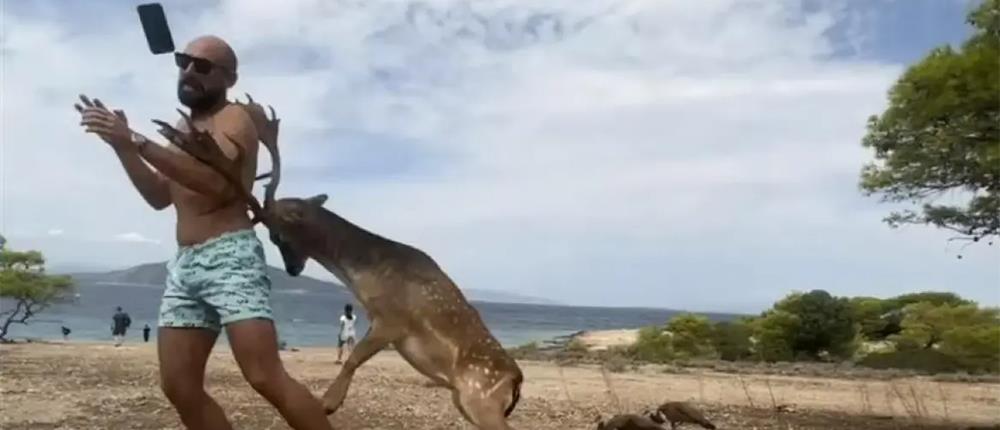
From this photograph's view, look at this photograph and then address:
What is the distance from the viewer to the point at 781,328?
31.1 metres

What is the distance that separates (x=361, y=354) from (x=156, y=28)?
1.25 meters

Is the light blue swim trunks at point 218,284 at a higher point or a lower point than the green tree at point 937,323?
lower

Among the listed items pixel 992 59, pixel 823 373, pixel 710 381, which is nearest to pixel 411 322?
pixel 992 59

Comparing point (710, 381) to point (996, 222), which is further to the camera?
point (710, 381)

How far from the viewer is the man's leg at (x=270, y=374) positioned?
3975 mm

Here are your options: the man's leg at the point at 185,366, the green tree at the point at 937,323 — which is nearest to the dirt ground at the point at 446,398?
the man's leg at the point at 185,366

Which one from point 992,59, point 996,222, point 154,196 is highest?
point 992,59

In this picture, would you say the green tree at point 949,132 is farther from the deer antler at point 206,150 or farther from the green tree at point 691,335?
the green tree at point 691,335

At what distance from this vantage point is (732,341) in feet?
102

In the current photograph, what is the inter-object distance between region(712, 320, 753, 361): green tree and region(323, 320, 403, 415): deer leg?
25.9 metres

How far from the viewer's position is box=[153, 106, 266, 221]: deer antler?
12.8 ft

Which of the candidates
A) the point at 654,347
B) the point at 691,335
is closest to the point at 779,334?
the point at 691,335

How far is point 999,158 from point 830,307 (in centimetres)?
2089

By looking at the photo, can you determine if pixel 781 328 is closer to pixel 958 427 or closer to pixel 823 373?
pixel 823 373
